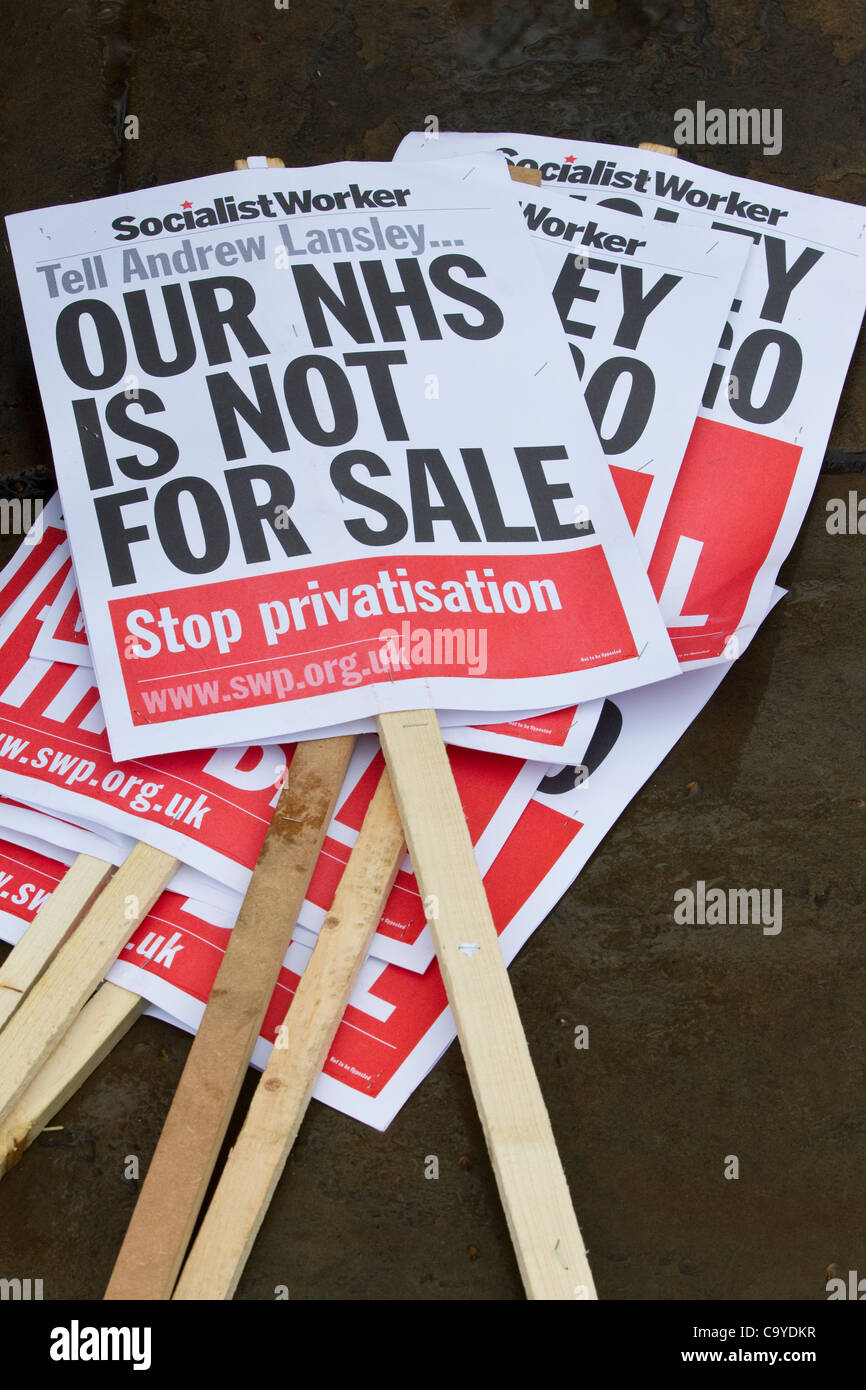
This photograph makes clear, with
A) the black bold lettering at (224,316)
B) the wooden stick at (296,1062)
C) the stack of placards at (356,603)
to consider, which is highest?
the black bold lettering at (224,316)

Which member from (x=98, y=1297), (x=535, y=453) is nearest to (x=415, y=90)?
(x=535, y=453)

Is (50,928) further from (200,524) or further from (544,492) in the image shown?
(544,492)

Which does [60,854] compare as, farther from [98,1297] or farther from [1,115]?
[1,115]

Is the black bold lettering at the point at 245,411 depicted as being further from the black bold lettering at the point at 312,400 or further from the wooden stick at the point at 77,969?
the wooden stick at the point at 77,969

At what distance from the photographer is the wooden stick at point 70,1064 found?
166 centimetres

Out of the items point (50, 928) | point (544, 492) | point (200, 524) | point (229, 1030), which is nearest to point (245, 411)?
point (200, 524)

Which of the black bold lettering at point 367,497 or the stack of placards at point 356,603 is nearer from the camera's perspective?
the stack of placards at point 356,603

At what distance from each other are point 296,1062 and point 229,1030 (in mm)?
99

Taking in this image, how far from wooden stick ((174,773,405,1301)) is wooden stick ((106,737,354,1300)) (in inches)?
1.2

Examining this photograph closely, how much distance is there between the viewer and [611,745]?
1.93m

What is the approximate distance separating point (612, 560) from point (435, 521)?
0.93 feet

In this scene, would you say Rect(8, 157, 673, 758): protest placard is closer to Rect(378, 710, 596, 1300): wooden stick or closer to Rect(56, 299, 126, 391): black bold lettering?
Rect(56, 299, 126, 391): black bold lettering

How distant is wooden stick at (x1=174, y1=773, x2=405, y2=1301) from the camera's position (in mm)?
1545

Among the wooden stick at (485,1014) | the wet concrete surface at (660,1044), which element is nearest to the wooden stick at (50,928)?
the wet concrete surface at (660,1044)
